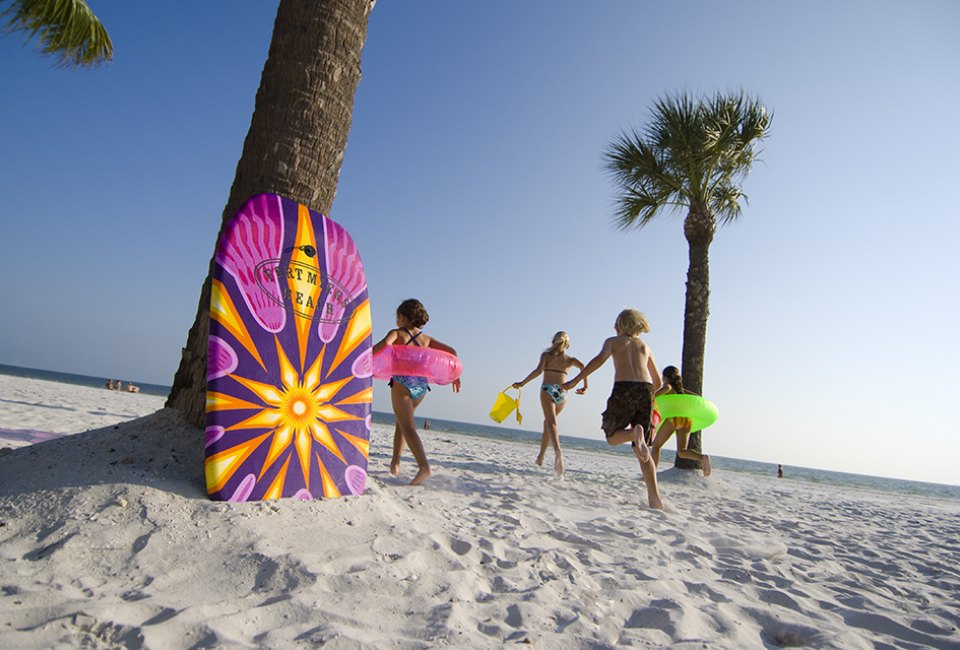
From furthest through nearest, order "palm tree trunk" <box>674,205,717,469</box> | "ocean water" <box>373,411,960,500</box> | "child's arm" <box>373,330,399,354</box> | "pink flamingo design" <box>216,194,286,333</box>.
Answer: "ocean water" <box>373,411,960,500</box> → "palm tree trunk" <box>674,205,717,469</box> → "child's arm" <box>373,330,399,354</box> → "pink flamingo design" <box>216,194,286,333</box>

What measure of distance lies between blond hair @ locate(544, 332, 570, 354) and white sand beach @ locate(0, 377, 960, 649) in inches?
123

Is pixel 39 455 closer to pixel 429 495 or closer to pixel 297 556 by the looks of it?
pixel 297 556

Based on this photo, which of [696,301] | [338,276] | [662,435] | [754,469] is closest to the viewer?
[338,276]

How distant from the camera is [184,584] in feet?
5.25

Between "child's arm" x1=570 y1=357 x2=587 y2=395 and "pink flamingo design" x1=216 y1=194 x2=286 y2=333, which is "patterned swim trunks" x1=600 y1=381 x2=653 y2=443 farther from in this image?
"pink flamingo design" x1=216 y1=194 x2=286 y2=333

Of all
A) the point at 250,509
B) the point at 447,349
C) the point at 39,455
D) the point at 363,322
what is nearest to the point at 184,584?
the point at 250,509

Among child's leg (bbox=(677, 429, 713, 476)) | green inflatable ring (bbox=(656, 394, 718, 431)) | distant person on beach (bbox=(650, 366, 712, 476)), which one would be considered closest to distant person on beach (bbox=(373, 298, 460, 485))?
green inflatable ring (bbox=(656, 394, 718, 431))

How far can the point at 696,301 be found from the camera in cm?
723

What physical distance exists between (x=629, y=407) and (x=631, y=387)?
16 cm

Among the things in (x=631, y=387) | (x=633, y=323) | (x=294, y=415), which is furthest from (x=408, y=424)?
(x=633, y=323)

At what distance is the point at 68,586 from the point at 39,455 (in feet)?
3.64

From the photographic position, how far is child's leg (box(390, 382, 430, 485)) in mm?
3619

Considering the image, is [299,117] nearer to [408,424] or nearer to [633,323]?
[408,424]

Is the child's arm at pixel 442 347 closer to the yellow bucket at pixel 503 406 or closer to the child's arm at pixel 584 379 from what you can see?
the child's arm at pixel 584 379
